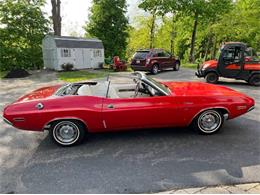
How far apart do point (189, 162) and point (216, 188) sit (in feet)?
2.50

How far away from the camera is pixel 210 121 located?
5082 millimetres

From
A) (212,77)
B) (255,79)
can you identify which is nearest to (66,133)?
(212,77)

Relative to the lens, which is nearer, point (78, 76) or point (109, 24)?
point (78, 76)

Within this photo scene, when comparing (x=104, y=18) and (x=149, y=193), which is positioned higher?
(x=104, y=18)

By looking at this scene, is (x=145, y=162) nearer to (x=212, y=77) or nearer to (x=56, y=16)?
(x=212, y=77)

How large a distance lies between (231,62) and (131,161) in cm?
825

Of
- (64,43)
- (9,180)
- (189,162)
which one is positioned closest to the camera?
(9,180)

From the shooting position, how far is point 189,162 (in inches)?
159

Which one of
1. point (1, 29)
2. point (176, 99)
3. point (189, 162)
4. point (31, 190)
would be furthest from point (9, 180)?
point (1, 29)

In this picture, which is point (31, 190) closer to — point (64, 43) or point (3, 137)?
point (3, 137)

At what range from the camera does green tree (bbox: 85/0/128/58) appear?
28453 millimetres

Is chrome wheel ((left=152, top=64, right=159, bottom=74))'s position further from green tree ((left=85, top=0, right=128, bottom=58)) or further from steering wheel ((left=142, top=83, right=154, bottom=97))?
green tree ((left=85, top=0, right=128, bottom=58))

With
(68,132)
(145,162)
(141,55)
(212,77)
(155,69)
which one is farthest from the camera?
(155,69)

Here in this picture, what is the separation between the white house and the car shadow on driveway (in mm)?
17279
